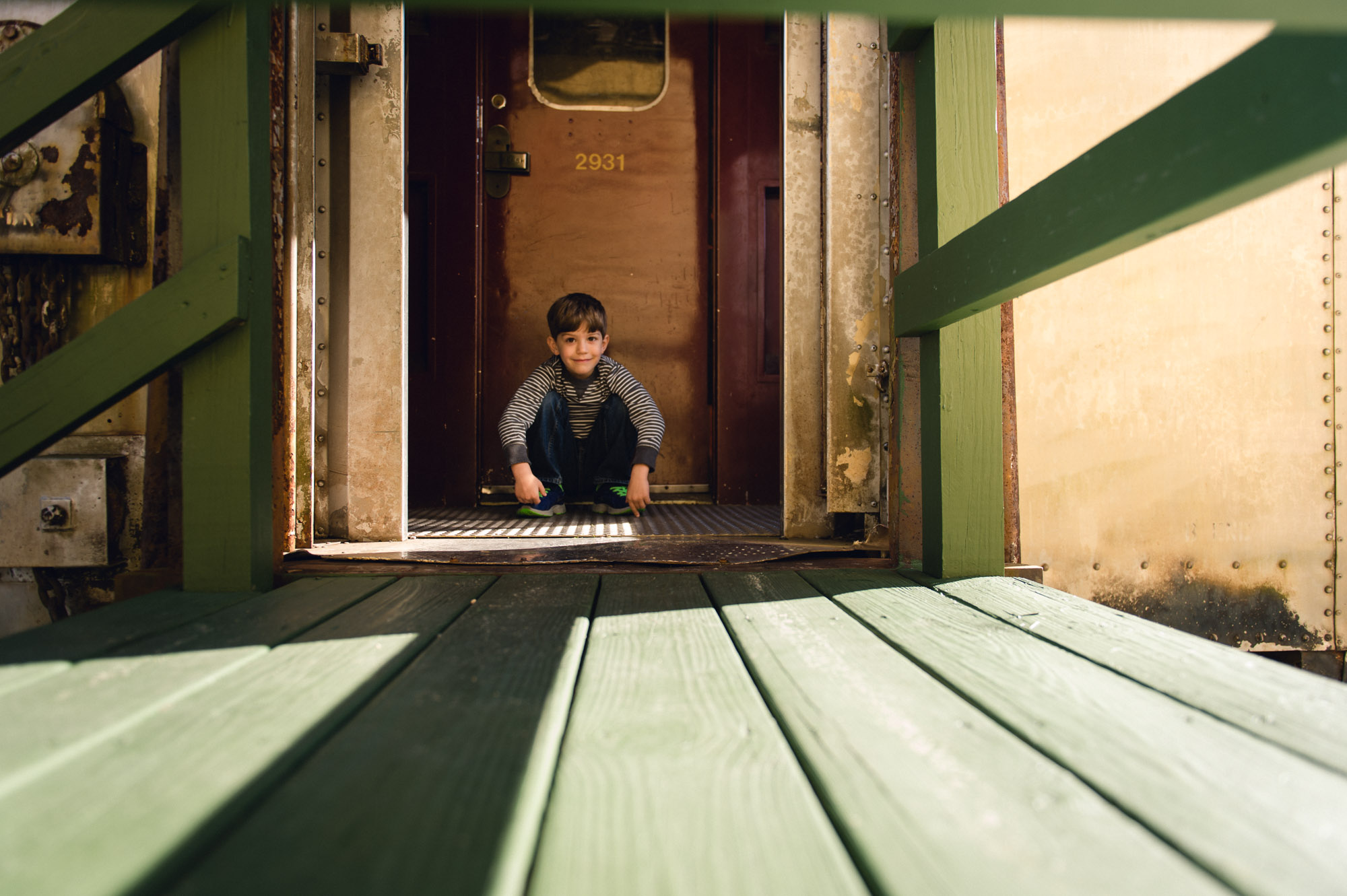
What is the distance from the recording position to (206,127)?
1.12 m

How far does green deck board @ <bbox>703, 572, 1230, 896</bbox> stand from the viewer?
0.41 m

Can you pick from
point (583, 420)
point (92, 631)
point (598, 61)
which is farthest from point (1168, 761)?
point (598, 61)

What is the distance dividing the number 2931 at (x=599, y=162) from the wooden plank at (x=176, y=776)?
118 inches

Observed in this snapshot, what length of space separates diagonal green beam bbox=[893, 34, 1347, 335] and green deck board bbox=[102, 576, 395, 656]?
1.12 m

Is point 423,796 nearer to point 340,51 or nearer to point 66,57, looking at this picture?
point 66,57

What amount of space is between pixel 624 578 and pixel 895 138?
3.78 feet

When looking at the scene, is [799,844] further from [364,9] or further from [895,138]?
[364,9]

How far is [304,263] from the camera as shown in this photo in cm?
166

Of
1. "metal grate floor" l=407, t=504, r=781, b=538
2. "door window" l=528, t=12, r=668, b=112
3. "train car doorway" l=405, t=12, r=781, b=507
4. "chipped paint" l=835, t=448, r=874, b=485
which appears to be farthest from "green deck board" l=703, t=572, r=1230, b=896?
"door window" l=528, t=12, r=668, b=112

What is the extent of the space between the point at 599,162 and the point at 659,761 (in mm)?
3282

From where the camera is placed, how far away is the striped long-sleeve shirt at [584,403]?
106 inches

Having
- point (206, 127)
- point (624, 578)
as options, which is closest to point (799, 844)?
point (624, 578)

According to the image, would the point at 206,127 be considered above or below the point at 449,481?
above

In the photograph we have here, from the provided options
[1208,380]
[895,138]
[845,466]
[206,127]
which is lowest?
[845,466]
